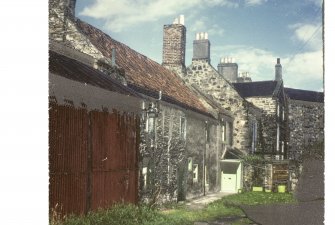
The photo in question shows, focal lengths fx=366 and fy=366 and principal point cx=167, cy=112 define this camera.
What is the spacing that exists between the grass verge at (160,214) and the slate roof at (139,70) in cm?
329

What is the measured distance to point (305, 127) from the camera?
18.6ft

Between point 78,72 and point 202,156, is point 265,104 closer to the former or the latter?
point 202,156

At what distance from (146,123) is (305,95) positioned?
4.12 metres

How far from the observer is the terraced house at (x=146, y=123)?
5.92 metres

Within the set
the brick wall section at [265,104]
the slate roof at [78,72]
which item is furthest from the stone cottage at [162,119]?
the brick wall section at [265,104]

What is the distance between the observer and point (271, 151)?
719cm

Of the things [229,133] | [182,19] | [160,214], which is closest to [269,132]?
[160,214]

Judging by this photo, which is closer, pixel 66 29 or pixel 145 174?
pixel 66 29

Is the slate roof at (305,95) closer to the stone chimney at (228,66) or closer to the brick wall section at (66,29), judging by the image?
the stone chimney at (228,66)

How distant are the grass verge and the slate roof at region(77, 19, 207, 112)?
10.8 ft

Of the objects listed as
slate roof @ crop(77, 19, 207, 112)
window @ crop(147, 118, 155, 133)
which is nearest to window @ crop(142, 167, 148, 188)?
window @ crop(147, 118, 155, 133)

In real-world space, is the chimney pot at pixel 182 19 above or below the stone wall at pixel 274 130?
above
